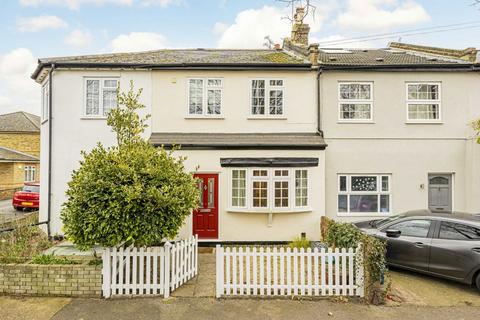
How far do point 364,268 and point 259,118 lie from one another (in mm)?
6306

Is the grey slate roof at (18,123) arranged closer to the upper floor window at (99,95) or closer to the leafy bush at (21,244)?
the upper floor window at (99,95)

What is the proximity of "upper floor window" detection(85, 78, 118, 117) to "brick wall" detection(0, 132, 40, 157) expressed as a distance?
31509 mm

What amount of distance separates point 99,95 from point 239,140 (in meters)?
5.17

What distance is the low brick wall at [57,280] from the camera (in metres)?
6.20

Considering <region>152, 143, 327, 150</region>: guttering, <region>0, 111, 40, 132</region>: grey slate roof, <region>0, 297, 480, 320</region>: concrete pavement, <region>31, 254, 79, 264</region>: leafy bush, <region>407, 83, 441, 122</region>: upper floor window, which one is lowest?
<region>0, 297, 480, 320</region>: concrete pavement

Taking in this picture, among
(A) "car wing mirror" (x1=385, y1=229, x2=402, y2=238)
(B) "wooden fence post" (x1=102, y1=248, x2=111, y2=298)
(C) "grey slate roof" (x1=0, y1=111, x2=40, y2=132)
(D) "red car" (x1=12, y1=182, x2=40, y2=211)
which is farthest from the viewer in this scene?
(C) "grey slate roof" (x1=0, y1=111, x2=40, y2=132)

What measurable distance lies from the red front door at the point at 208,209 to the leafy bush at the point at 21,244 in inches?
178

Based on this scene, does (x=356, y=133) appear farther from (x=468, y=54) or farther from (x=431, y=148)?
(x=468, y=54)

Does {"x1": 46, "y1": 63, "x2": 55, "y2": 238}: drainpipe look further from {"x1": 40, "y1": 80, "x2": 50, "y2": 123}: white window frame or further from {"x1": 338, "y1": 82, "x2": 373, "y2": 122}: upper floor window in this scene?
{"x1": 338, "y1": 82, "x2": 373, "y2": 122}: upper floor window

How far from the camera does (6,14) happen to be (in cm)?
1212

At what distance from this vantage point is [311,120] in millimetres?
11016

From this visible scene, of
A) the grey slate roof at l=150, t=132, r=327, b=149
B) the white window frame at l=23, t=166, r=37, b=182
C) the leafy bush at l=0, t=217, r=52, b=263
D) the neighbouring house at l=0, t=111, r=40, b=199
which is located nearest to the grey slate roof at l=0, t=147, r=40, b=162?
the neighbouring house at l=0, t=111, r=40, b=199

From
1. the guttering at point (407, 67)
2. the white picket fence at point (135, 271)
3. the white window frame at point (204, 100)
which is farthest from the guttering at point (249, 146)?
the white picket fence at point (135, 271)

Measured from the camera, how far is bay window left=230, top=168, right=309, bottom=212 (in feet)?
33.3
